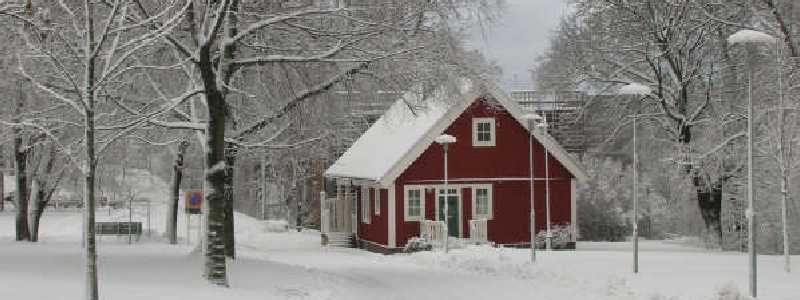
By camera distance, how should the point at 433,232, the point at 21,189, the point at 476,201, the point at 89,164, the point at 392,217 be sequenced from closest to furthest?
the point at 89,164
the point at 21,189
the point at 433,232
the point at 392,217
the point at 476,201

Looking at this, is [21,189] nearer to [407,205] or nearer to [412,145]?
[412,145]

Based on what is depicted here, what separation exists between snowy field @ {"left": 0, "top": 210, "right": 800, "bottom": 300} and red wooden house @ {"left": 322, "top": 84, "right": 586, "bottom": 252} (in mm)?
6963

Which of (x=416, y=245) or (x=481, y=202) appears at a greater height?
(x=481, y=202)

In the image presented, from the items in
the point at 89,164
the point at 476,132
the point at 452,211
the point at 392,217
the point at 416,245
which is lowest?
the point at 416,245

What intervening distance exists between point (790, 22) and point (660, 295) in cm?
1822

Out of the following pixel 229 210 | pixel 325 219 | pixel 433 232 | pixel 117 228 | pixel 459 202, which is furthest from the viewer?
pixel 325 219

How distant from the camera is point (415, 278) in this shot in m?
23.8

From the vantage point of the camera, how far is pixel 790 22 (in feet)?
107

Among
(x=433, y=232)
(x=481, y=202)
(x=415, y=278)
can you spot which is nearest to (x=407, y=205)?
(x=433, y=232)

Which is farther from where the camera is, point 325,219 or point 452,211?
point 325,219

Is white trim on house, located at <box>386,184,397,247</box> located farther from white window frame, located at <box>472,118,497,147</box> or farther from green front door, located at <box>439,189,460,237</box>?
white window frame, located at <box>472,118,497,147</box>

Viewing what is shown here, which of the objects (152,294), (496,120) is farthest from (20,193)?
(152,294)

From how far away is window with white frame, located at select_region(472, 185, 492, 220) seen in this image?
38.0 meters

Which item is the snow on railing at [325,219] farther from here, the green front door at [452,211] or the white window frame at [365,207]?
the green front door at [452,211]
